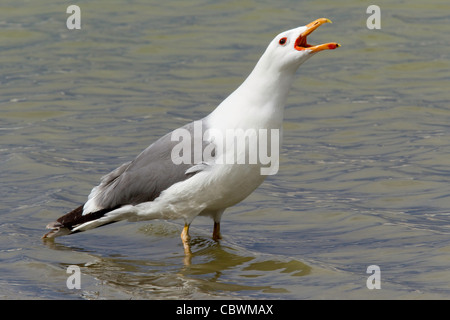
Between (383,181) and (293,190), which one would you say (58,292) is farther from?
(383,181)

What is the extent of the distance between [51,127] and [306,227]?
4281 millimetres

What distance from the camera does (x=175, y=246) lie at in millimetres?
7254

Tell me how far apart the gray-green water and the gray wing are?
48 centimetres

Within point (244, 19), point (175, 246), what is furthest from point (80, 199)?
point (244, 19)

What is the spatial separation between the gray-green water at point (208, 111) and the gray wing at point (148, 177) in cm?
48

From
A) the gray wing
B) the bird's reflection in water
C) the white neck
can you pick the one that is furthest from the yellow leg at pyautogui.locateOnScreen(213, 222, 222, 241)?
the white neck

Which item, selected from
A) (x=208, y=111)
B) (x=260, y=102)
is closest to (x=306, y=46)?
(x=260, y=102)

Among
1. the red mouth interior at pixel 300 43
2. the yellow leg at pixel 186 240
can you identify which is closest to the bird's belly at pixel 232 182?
the yellow leg at pixel 186 240

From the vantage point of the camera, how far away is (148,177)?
262 inches

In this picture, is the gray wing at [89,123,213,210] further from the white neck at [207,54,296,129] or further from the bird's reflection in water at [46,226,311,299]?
the bird's reflection in water at [46,226,311,299]

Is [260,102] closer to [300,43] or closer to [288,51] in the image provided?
[288,51]

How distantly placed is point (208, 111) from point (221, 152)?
193 inches

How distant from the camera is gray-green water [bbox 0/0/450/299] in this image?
645 centimetres

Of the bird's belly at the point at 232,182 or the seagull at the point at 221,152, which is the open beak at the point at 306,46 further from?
the bird's belly at the point at 232,182
